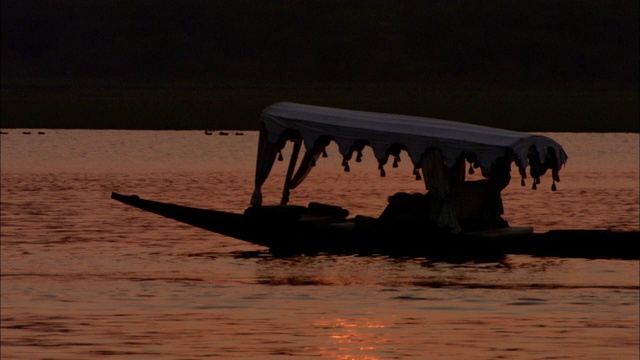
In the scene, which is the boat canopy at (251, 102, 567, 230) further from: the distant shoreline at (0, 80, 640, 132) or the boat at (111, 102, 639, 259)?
the distant shoreline at (0, 80, 640, 132)

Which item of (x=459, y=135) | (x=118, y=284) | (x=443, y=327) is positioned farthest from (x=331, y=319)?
(x=459, y=135)

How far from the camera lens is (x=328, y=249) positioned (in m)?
28.6

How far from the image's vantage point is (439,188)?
28125 millimetres

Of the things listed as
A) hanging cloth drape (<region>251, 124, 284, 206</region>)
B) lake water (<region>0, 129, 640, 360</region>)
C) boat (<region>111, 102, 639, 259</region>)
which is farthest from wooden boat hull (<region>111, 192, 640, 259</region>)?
hanging cloth drape (<region>251, 124, 284, 206</region>)

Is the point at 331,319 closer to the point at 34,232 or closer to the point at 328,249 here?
the point at 328,249

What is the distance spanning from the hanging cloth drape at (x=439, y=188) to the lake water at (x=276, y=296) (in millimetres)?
881

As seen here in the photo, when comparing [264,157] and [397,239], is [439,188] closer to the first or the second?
[397,239]

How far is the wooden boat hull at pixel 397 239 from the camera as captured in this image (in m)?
27.1

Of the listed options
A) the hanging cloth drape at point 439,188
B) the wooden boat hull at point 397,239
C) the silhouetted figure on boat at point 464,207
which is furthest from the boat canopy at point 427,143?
the wooden boat hull at point 397,239

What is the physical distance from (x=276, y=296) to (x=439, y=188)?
516 cm

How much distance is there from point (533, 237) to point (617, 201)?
21495mm

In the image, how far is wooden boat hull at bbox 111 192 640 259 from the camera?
27.1 meters

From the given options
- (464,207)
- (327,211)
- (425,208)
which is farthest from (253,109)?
(425,208)

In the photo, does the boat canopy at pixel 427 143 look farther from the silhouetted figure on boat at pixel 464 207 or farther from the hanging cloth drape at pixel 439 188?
the silhouetted figure on boat at pixel 464 207
